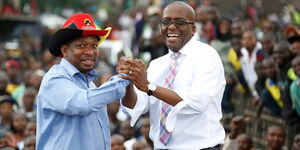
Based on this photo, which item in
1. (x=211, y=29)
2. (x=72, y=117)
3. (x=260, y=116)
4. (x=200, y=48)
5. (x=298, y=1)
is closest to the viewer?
(x=72, y=117)

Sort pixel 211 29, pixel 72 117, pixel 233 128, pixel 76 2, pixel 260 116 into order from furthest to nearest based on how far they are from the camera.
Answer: pixel 76 2 → pixel 211 29 → pixel 260 116 → pixel 233 128 → pixel 72 117

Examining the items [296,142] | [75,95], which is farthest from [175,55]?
[296,142]

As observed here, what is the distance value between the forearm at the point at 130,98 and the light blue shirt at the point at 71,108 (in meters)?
→ 0.31

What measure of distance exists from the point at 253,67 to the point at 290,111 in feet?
6.02

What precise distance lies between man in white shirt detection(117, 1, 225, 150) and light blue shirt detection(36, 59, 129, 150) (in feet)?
0.92

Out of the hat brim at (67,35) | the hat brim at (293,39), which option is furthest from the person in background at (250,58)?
the hat brim at (67,35)

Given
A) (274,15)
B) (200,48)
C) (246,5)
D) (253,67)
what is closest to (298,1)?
(274,15)

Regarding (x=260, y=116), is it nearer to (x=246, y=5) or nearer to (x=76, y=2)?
(x=246, y=5)

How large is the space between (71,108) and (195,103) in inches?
38.4

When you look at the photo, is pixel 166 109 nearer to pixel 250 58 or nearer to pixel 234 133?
pixel 234 133

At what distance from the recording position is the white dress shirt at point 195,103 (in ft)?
21.2

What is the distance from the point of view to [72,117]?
20.7 ft

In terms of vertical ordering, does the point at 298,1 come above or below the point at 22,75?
above

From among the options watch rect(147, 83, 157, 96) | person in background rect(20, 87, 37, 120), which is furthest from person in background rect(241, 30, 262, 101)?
watch rect(147, 83, 157, 96)
